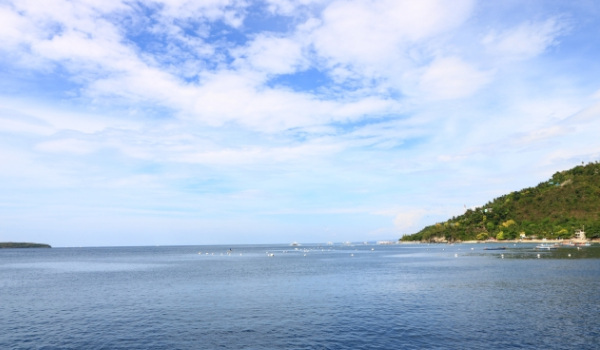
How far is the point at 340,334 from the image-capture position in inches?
1636

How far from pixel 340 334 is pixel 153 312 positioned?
2850 cm

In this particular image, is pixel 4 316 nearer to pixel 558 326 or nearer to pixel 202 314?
pixel 202 314

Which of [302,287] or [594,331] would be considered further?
[302,287]

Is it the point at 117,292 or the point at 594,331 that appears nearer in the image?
the point at 594,331

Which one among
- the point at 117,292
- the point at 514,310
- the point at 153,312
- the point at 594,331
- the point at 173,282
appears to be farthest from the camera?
the point at 173,282

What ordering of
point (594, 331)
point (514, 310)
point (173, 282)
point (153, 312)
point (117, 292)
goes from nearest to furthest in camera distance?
point (594, 331), point (514, 310), point (153, 312), point (117, 292), point (173, 282)

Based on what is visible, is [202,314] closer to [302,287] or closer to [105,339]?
[105,339]

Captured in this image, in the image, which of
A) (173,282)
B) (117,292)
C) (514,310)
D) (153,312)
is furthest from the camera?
(173,282)

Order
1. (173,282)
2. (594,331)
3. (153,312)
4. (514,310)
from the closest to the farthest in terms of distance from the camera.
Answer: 1. (594,331)
2. (514,310)
3. (153,312)
4. (173,282)

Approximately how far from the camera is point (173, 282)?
299 feet

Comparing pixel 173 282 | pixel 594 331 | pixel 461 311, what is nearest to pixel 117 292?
pixel 173 282

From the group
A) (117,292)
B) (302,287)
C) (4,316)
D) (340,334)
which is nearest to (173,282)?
(117,292)

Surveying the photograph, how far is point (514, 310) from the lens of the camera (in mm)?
51031

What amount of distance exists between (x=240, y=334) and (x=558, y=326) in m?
34.2
